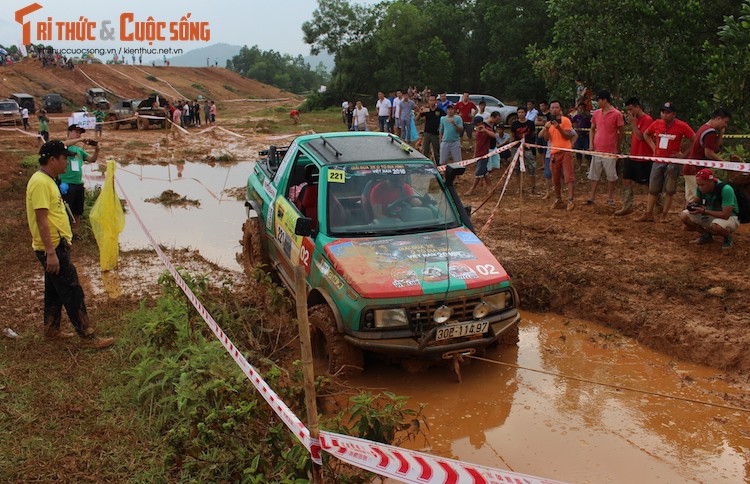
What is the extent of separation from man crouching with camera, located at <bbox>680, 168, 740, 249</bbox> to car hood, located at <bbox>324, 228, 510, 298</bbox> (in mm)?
3955

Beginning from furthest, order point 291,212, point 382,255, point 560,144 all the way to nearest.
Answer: point 560,144, point 291,212, point 382,255

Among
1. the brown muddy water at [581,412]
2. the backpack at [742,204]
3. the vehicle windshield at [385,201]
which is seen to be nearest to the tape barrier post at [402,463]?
the brown muddy water at [581,412]

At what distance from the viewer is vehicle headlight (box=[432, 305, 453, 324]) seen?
5.41m

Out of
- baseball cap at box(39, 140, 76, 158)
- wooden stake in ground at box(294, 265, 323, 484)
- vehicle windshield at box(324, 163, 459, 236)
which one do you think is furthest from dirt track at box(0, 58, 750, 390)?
wooden stake in ground at box(294, 265, 323, 484)

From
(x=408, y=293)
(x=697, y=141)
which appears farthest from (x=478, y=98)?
(x=408, y=293)

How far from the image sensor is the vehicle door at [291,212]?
21.5 ft

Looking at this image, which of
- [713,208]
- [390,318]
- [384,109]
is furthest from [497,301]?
[384,109]

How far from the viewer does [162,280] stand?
6488 millimetres

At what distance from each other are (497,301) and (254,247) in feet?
11.0

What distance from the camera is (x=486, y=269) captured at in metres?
5.83

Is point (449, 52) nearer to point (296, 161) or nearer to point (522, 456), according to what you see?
point (296, 161)

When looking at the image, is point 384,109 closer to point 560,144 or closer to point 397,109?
point 397,109

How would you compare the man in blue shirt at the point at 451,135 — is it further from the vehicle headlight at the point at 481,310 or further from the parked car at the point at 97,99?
the parked car at the point at 97,99

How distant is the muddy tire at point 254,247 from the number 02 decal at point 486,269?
107 inches
